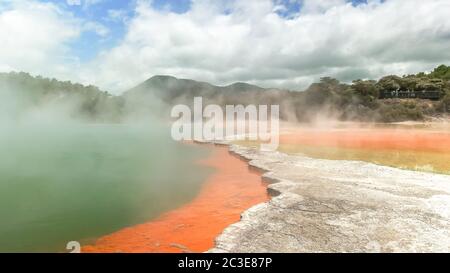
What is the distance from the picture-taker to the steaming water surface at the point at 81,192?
858 centimetres

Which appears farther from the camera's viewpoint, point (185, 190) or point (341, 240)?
point (185, 190)

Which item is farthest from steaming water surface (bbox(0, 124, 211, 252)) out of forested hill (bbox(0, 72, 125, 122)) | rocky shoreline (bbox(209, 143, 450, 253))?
forested hill (bbox(0, 72, 125, 122))

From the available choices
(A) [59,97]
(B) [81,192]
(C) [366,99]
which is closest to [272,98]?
(C) [366,99]

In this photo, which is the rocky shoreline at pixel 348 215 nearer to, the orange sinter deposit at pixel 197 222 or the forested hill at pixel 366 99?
the orange sinter deposit at pixel 197 222

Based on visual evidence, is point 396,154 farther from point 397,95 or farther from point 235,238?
point 397,95

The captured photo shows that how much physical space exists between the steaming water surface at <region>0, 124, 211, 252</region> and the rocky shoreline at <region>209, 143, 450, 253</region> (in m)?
3.52

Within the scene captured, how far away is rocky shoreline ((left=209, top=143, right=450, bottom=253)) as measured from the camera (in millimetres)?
6684

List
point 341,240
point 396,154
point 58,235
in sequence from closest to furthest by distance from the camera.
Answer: point 341,240
point 58,235
point 396,154

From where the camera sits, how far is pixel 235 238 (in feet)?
22.9

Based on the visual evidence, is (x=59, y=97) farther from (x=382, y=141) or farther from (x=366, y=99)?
(x=382, y=141)

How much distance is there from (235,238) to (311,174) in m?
6.74

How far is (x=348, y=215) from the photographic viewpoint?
27.2 feet
